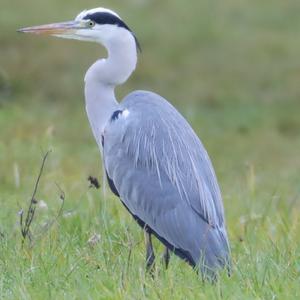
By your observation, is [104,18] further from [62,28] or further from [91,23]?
[62,28]

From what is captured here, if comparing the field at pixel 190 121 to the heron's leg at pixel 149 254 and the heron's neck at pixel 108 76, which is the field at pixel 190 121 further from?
the heron's neck at pixel 108 76

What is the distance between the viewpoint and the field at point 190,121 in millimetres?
4715

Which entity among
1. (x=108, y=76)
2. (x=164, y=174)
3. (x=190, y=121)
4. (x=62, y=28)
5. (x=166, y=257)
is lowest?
(x=190, y=121)

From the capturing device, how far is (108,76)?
19.3 feet

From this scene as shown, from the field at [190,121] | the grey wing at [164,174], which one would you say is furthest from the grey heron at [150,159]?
the field at [190,121]

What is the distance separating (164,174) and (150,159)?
12 cm

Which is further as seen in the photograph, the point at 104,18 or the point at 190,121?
the point at 190,121

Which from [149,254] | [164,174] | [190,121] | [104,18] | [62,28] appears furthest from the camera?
[190,121]

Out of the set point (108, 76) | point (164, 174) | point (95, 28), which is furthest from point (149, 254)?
point (95, 28)

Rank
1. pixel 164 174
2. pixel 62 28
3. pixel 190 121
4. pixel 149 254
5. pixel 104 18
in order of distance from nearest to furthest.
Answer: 1. pixel 149 254
2. pixel 164 174
3. pixel 104 18
4. pixel 62 28
5. pixel 190 121

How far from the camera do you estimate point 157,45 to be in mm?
15695

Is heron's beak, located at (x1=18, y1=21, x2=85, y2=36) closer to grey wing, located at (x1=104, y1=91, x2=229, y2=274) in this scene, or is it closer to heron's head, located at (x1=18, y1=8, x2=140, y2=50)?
heron's head, located at (x1=18, y1=8, x2=140, y2=50)

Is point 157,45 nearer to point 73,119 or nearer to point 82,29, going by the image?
point 73,119

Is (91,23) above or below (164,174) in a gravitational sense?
above
